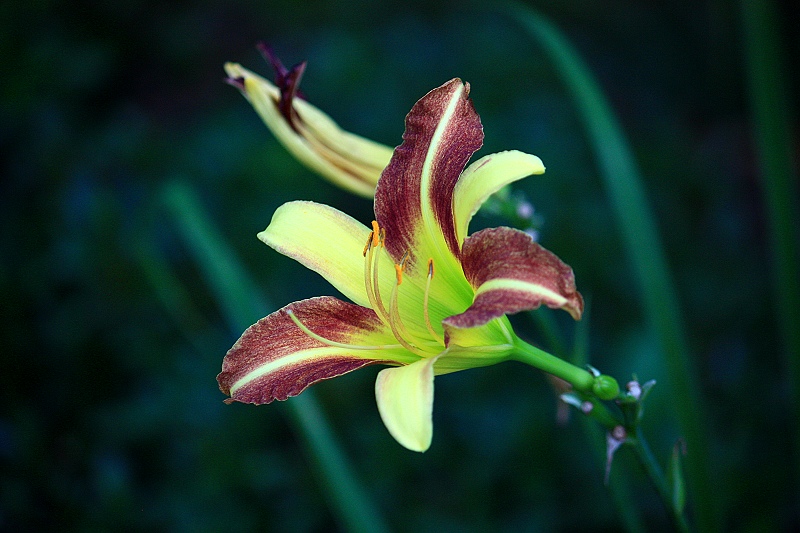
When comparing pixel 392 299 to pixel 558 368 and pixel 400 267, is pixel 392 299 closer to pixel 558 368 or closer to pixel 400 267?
pixel 400 267

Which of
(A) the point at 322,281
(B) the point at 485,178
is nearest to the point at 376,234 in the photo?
(B) the point at 485,178

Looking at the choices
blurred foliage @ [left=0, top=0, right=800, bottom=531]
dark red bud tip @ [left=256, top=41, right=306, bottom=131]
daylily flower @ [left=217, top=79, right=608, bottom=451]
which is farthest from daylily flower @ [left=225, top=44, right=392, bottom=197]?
blurred foliage @ [left=0, top=0, right=800, bottom=531]

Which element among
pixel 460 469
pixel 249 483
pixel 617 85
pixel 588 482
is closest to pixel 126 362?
pixel 249 483

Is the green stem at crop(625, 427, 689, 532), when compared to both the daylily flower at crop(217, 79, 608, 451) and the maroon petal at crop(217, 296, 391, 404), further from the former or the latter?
the maroon petal at crop(217, 296, 391, 404)

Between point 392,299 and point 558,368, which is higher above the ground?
point 392,299

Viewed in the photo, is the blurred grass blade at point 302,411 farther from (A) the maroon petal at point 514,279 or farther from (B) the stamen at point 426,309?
(A) the maroon petal at point 514,279

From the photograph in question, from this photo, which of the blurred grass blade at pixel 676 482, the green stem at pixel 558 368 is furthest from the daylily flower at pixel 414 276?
the blurred grass blade at pixel 676 482
